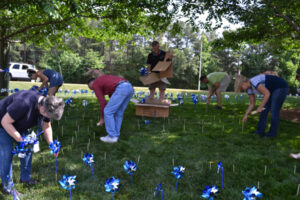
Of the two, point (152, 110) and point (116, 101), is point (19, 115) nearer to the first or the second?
point (116, 101)

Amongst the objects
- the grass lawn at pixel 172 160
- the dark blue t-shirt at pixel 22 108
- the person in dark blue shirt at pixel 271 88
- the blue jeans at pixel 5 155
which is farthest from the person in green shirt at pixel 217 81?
the blue jeans at pixel 5 155

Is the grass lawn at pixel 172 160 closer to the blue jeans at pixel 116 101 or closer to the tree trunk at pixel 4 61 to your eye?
the blue jeans at pixel 116 101

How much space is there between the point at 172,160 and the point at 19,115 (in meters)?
2.53

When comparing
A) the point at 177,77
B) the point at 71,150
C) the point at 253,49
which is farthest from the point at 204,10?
the point at 253,49

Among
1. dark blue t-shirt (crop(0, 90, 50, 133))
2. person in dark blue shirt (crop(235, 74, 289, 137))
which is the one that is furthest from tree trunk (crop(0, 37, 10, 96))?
person in dark blue shirt (crop(235, 74, 289, 137))

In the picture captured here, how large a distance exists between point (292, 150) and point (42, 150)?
4.89 metres

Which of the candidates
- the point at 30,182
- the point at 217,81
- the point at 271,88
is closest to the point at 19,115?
the point at 30,182

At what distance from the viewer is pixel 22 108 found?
231 centimetres

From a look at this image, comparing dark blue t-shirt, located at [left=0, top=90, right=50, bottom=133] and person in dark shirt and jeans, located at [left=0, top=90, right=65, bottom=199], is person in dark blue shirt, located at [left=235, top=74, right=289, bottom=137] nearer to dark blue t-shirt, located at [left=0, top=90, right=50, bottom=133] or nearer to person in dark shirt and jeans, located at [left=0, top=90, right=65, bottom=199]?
person in dark shirt and jeans, located at [left=0, top=90, right=65, bottom=199]

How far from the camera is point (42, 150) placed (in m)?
4.15

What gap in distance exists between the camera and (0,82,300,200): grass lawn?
2904mm

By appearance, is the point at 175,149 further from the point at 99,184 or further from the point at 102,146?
the point at 99,184

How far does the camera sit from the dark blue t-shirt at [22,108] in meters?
2.29

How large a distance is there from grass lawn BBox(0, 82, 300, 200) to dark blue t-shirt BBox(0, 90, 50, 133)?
971 millimetres
